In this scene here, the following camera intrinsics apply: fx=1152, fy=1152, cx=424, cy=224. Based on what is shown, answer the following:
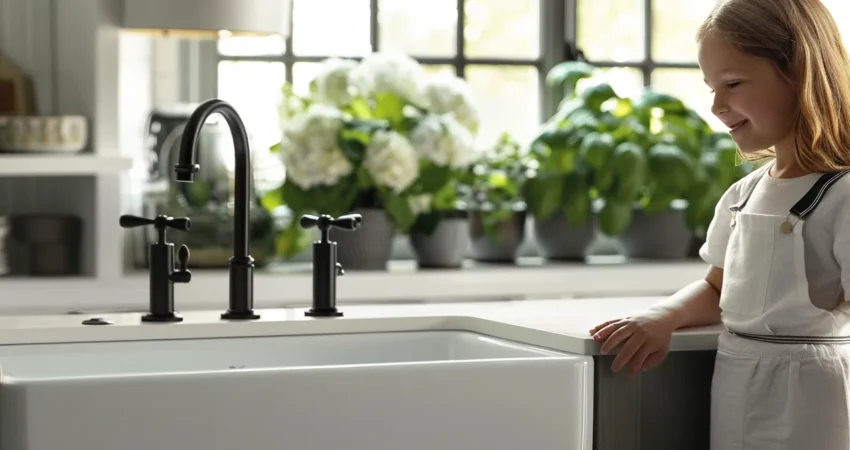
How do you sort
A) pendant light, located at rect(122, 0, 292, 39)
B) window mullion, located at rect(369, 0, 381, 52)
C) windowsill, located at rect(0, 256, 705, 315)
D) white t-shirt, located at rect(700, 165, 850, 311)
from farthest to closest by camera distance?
window mullion, located at rect(369, 0, 381, 52)
windowsill, located at rect(0, 256, 705, 315)
pendant light, located at rect(122, 0, 292, 39)
white t-shirt, located at rect(700, 165, 850, 311)

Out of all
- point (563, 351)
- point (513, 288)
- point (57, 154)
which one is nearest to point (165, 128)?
point (57, 154)

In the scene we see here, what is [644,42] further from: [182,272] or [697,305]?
[182,272]

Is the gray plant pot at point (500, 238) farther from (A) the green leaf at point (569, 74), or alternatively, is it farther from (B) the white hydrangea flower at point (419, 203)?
(A) the green leaf at point (569, 74)

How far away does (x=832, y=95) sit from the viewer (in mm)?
1208

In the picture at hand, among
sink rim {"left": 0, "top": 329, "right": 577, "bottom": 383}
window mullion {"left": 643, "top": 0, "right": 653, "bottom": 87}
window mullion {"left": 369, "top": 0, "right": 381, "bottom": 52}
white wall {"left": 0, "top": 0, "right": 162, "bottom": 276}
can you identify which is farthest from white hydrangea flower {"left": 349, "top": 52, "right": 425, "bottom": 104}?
sink rim {"left": 0, "top": 329, "right": 577, "bottom": 383}

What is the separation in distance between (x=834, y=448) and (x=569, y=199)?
163 cm

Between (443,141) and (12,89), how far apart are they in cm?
93

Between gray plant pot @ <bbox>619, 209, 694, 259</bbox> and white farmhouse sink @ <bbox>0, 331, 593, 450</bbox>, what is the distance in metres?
1.65

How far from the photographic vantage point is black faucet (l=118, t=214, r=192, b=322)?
1.38 m

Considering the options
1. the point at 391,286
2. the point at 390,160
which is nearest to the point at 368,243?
the point at 391,286

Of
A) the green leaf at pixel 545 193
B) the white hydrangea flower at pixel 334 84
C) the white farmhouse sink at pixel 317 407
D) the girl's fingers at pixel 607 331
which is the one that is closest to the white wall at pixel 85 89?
the white hydrangea flower at pixel 334 84

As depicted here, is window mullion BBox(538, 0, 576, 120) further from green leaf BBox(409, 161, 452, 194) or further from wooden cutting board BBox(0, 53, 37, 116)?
wooden cutting board BBox(0, 53, 37, 116)

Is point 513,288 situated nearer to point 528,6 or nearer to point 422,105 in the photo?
point 422,105

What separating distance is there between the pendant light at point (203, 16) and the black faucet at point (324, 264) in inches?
37.0
